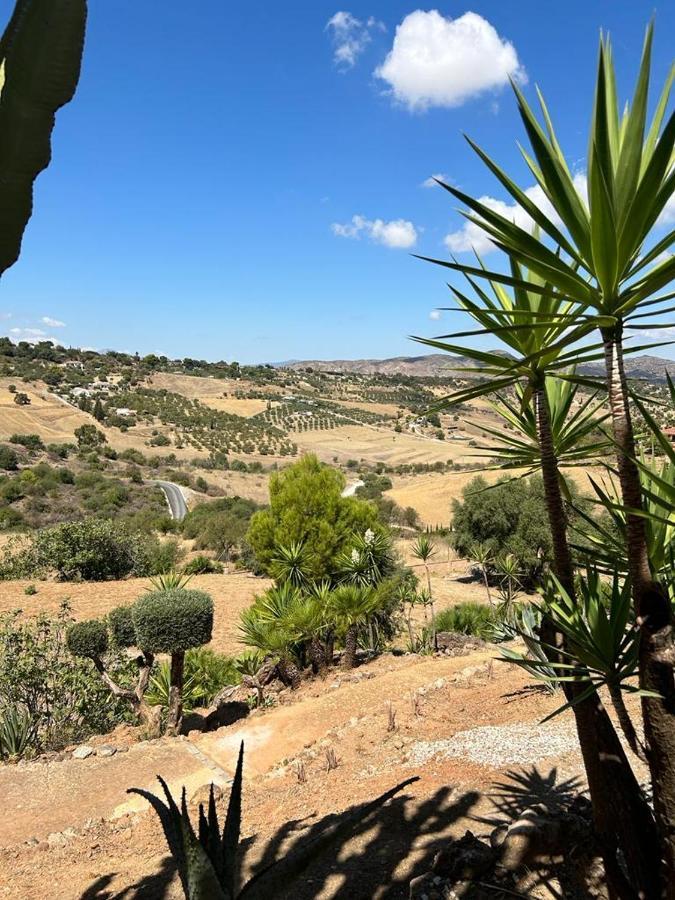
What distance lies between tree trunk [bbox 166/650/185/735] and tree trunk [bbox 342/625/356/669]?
10.9ft

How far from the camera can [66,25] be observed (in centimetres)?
240

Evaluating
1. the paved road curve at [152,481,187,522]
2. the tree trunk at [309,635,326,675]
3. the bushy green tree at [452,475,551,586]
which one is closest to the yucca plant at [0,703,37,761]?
the tree trunk at [309,635,326,675]

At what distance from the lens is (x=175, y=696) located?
8.59m

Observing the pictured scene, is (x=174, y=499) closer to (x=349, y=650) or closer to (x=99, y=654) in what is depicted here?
(x=349, y=650)

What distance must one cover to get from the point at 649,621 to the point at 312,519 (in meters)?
11.1

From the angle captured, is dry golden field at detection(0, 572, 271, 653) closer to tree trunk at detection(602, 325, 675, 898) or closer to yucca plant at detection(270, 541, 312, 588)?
yucca plant at detection(270, 541, 312, 588)

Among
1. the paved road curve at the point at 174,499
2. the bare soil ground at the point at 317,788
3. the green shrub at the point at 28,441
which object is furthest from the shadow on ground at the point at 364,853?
the green shrub at the point at 28,441

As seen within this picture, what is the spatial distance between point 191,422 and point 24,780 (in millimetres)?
57338

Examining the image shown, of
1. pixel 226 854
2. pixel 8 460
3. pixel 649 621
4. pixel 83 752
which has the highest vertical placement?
pixel 649 621

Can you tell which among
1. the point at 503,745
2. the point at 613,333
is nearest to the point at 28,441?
the point at 503,745

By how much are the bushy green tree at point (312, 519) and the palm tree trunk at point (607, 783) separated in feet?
31.9

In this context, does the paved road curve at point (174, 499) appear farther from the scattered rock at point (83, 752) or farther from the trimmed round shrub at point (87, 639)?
the scattered rock at point (83, 752)

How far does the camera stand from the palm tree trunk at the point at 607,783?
8.15 feet

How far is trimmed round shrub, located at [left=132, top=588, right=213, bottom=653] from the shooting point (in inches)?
315
